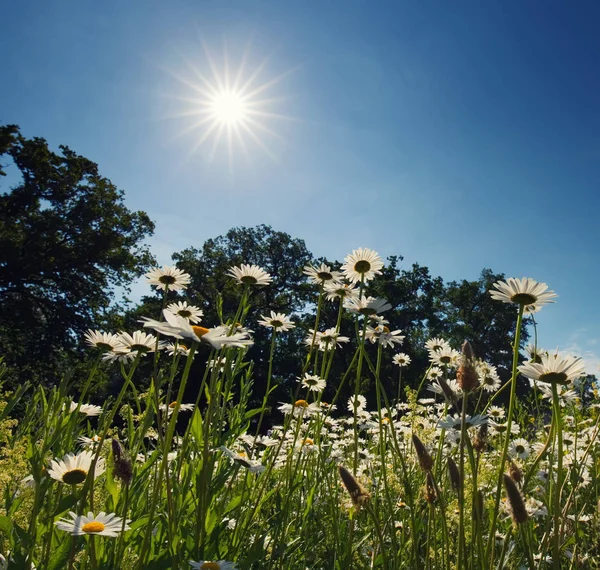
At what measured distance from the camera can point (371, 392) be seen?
21281 mm

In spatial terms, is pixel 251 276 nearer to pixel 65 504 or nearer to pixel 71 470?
pixel 71 470

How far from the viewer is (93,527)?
1.05 meters

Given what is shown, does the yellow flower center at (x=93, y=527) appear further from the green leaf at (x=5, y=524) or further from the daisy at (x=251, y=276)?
the daisy at (x=251, y=276)

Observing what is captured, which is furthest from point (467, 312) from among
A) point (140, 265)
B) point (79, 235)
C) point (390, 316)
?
point (79, 235)

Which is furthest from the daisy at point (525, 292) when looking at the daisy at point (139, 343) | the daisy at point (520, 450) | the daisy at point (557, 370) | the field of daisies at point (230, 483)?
the daisy at point (520, 450)

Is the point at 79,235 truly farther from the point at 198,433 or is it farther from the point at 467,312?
the point at 467,312

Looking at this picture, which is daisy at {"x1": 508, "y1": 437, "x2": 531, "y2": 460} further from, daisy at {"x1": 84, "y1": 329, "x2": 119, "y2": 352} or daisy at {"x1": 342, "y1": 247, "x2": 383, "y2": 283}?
daisy at {"x1": 84, "y1": 329, "x2": 119, "y2": 352}

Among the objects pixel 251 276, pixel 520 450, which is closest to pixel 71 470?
pixel 251 276

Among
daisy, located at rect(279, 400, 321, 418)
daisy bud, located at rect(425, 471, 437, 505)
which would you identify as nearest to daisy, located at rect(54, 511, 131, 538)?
daisy, located at rect(279, 400, 321, 418)

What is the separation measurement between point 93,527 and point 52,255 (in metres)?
17.4

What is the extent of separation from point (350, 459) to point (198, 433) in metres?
1.88

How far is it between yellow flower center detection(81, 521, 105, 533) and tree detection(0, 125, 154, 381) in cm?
1591

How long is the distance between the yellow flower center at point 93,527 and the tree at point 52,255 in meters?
15.9

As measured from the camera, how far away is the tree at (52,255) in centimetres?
1511
